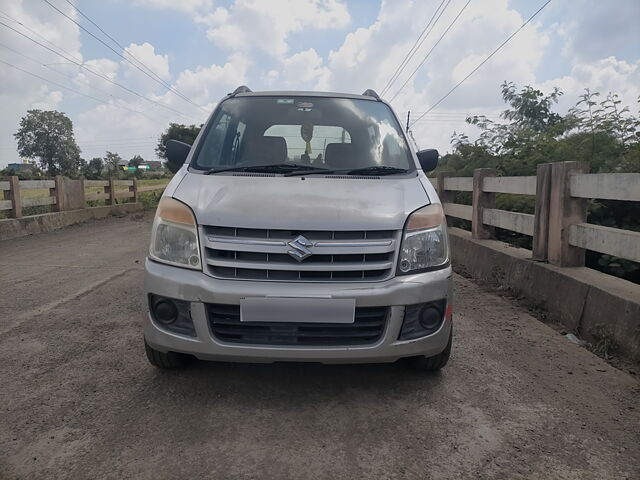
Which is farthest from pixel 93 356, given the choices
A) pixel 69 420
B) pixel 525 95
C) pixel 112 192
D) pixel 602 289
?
pixel 112 192

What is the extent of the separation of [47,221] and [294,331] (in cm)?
1088

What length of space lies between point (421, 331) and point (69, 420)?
189 centimetres

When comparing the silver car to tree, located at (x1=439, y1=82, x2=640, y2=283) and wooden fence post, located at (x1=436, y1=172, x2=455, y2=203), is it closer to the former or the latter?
tree, located at (x1=439, y1=82, x2=640, y2=283)

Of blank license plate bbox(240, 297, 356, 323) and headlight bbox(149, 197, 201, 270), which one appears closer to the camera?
blank license plate bbox(240, 297, 356, 323)

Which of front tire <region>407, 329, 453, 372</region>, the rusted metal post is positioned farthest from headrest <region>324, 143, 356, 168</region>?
the rusted metal post

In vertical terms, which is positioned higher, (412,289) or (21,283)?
(412,289)

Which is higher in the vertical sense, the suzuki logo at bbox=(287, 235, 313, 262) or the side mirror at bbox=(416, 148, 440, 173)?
the side mirror at bbox=(416, 148, 440, 173)

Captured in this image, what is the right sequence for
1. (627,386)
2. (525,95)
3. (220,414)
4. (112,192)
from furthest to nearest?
(112,192) < (525,95) < (627,386) < (220,414)

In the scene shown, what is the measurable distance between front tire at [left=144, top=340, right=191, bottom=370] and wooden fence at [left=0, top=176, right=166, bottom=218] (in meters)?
9.08

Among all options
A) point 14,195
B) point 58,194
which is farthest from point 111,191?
point 14,195

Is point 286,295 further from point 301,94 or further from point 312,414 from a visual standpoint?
point 301,94

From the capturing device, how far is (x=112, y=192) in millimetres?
16188

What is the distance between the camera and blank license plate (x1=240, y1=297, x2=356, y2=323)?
254cm

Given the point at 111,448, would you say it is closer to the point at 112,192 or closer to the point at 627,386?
the point at 627,386
